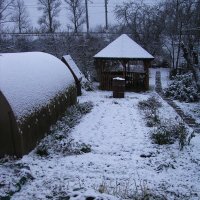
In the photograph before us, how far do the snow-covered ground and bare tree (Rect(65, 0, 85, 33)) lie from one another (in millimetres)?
40922

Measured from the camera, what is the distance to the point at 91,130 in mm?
11773

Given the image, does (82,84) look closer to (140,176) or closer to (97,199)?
(140,176)

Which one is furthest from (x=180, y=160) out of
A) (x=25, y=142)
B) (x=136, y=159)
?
A: (x=25, y=142)

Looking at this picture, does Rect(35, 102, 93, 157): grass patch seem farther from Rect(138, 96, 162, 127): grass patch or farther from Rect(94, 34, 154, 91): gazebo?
Rect(94, 34, 154, 91): gazebo

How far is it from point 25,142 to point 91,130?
10.6 feet

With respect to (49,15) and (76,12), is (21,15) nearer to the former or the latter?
(49,15)

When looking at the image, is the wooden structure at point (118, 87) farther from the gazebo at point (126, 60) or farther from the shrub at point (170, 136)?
the shrub at point (170, 136)

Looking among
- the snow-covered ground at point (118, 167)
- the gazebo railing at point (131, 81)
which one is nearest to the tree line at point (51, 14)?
the gazebo railing at point (131, 81)

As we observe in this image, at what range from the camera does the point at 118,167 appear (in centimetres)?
847

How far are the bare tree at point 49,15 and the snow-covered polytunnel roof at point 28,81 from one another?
36258 mm

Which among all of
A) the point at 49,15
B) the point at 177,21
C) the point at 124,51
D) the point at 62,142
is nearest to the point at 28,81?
the point at 62,142

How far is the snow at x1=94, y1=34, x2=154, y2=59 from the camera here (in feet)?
67.8

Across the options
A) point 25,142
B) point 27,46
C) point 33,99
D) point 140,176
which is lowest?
point 140,176

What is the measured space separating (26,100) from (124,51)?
12.7 m
